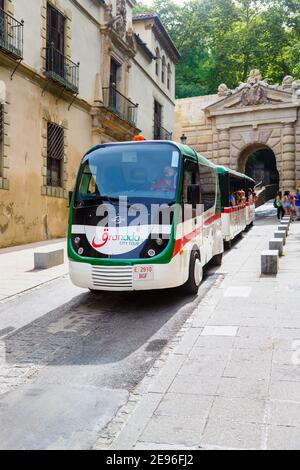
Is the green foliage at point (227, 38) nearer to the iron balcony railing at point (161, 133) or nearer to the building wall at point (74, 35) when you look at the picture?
the iron balcony railing at point (161, 133)

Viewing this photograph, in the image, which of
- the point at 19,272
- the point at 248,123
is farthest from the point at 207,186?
the point at 248,123

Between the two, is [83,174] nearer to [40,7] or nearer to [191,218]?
[191,218]

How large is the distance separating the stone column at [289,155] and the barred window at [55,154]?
61.8 feet

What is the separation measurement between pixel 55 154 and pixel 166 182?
11330 mm

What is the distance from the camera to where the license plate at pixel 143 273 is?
717cm

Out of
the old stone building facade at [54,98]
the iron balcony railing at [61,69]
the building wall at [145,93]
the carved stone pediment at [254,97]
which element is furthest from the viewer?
the carved stone pediment at [254,97]

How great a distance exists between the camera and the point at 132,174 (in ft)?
25.8

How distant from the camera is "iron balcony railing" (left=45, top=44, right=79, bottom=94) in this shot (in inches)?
666

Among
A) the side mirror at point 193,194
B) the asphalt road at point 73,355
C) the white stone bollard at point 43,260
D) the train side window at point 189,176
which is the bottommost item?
the asphalt road at point 73,355

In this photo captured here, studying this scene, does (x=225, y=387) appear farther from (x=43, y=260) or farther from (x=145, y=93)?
(x=145, y=93)

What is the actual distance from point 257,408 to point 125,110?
21.8 meters

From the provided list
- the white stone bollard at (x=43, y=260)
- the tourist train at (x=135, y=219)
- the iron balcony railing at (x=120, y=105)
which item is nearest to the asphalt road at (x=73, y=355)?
the tourist train at (x=135, y=219)

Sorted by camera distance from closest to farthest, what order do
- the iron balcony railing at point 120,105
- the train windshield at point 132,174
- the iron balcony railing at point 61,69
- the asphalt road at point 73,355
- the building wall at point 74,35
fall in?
the asphalt road at point 73,355, the train windshield at point 132,174, the building wall at point 74,35, the iron balcony railing at point 61,69, the iron balcony railing at point 120,105
